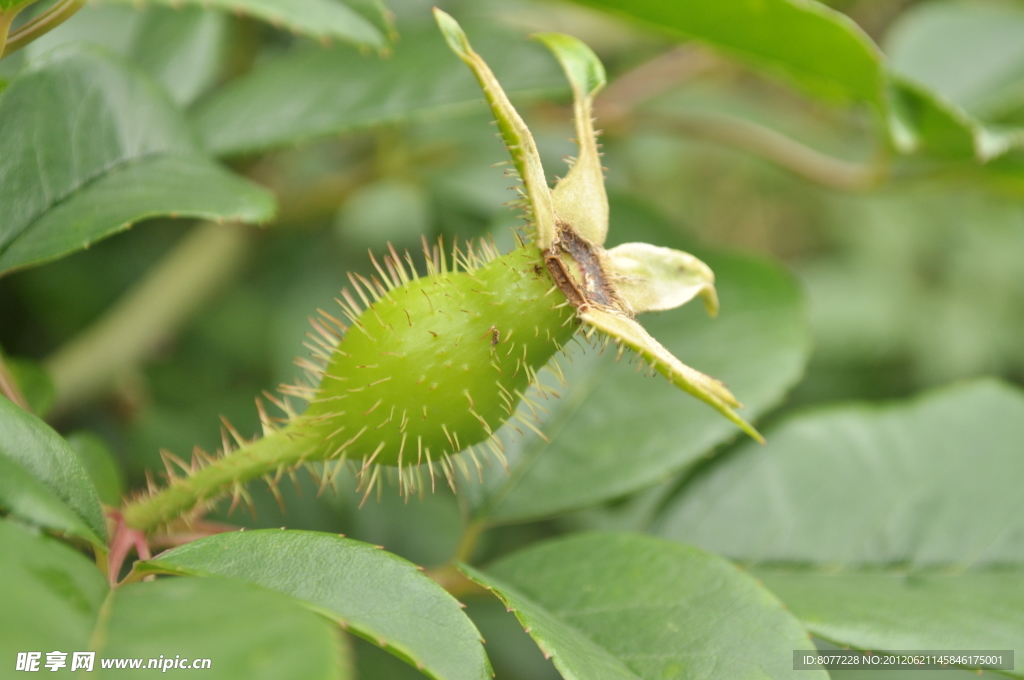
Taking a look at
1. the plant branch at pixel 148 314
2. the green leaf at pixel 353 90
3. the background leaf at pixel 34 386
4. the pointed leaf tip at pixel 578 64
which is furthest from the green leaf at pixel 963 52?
the background leaf at pixel 34 386

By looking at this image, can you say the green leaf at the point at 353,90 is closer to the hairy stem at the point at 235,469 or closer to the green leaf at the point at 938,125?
the hairy stem at the point at 235,469

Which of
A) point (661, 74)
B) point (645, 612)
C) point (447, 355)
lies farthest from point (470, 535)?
point (661, 74)

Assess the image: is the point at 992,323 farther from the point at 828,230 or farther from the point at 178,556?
the point at 178,556

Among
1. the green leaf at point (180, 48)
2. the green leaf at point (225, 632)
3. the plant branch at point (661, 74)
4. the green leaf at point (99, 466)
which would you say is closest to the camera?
the green leaf at point (225, 632)

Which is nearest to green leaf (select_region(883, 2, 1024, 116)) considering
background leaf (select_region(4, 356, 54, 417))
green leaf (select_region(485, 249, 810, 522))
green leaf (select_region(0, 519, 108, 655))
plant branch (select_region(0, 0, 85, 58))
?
green leaf (select_region(485, 249, 810, 522))

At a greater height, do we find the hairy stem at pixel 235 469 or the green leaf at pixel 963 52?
the green leaf at pixel 963 52

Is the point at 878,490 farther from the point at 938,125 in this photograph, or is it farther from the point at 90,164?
the point at 90,164
